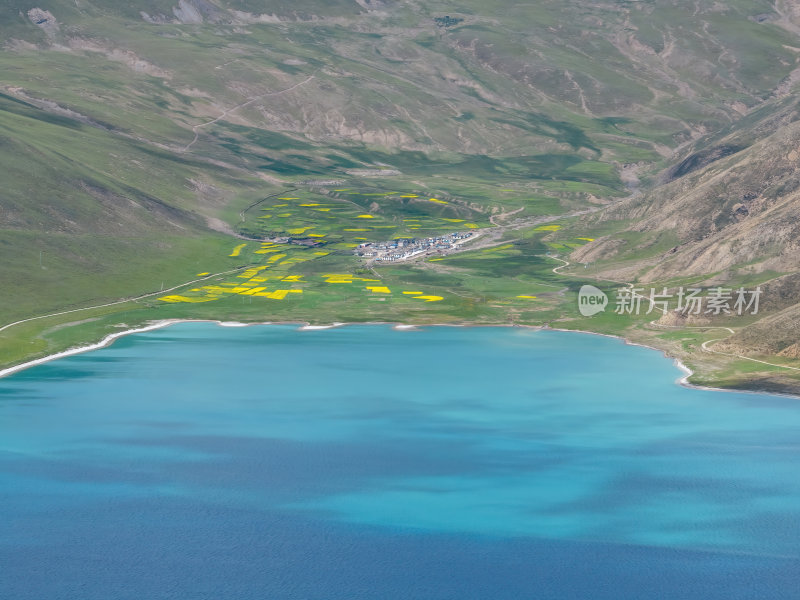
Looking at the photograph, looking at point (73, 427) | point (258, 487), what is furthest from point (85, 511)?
point (73, 427)

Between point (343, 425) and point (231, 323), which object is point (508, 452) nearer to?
point (343, 425)

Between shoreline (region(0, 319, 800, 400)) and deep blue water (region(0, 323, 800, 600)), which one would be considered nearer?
deep blue water (region(0, 323, 800, 600))

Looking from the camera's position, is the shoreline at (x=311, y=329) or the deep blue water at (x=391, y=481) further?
the shoreline at (x=311, y=329)

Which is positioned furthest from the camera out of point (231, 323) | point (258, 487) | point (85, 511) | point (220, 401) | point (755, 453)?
point (231, 323)

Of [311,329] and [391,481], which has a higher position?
[311,329]

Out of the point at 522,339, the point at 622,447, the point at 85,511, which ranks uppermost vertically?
the point at 522,339

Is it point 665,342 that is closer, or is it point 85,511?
point 85,511

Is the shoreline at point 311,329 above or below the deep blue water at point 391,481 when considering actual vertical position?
above

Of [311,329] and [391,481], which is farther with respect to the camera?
[311,329]
